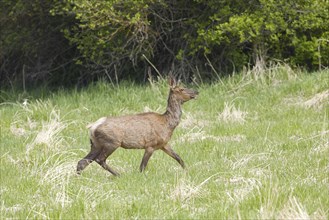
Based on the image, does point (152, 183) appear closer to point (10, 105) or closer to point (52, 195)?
point (52, 195)

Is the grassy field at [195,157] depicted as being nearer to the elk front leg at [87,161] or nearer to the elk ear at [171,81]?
the elk front leg at [87,161]

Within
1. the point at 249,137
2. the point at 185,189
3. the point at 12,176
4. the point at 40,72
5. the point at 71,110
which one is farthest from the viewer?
the point at 40,72

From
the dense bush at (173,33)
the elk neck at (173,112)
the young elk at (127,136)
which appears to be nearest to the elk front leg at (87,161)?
the young elk at (127,136)

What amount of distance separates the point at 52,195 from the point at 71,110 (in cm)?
819

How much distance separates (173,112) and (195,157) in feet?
2.64

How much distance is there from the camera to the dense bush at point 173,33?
18156mm

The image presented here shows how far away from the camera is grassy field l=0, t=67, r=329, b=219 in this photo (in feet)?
26.1

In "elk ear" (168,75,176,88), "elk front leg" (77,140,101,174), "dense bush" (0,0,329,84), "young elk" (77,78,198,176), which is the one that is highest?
"elk ear" (168,75,176,88)

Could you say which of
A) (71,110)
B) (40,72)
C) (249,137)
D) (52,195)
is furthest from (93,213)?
(40,72)

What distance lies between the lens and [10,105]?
63.0 ft

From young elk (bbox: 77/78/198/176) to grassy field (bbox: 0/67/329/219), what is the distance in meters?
0.23

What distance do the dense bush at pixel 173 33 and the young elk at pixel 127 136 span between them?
7.57 meters

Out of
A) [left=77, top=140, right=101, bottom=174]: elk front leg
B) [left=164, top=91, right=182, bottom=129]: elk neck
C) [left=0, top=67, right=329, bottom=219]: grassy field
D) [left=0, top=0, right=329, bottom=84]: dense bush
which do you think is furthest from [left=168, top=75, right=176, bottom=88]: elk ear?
[left=0, top=0, right=329, bottom=84]: dense bush

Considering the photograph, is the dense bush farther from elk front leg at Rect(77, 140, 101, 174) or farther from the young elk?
elk front leg at Rect(77, 140, 101, 174)
